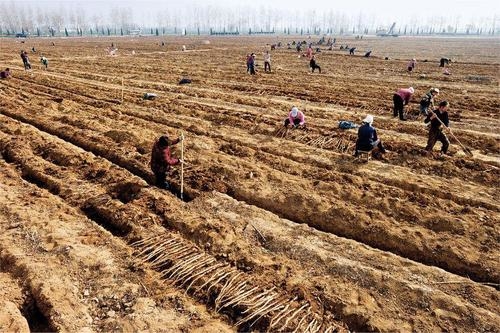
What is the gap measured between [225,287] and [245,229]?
5.32 feet

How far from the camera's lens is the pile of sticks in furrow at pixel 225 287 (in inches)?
194

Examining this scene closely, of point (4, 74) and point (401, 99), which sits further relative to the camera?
point (4, 74)

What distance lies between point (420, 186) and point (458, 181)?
1.07 metres

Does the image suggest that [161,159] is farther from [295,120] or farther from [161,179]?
[295,120]

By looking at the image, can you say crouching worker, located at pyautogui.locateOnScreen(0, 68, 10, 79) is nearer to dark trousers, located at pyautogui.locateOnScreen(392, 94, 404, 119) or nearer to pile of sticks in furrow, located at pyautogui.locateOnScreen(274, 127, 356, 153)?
pile of sticks in furrow, located at pyautogui.locateOnScreen(274, 127, 356, 153)

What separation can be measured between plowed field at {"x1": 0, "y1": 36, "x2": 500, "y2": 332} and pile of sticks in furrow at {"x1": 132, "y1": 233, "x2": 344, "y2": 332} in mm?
19

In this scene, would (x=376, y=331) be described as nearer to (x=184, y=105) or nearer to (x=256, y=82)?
(x=184, y=105)

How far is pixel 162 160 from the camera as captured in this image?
8.13 metres

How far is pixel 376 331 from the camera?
4.81 meters

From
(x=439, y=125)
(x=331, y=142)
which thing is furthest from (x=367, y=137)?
(x=439, y=125)

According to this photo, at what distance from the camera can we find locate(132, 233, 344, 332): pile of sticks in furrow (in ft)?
16.2

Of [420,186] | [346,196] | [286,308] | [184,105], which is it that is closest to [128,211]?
[286,308]

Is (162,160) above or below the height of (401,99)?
below

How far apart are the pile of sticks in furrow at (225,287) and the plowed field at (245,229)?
0.06ft
